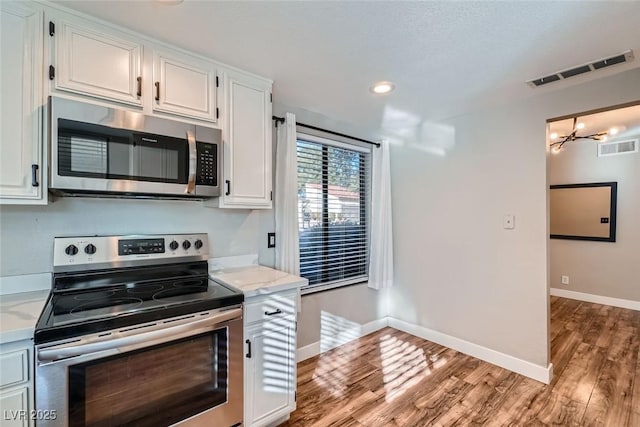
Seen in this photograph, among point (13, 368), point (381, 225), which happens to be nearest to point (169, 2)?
point (13, 368)

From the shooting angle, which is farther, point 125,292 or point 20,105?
point 125,292

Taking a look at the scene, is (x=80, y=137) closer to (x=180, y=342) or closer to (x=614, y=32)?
(x=180, y=342)

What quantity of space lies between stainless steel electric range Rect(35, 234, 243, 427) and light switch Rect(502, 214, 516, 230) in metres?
2.37

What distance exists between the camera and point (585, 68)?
201 cm

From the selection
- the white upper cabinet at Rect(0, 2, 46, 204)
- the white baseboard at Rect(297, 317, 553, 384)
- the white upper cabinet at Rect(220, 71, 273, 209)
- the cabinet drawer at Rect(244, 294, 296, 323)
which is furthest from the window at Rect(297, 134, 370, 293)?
the white upper cabinet at Rect(0, 2, 46, 204)

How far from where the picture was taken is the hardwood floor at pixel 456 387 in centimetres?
203

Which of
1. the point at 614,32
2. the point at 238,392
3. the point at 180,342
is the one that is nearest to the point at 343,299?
the point at 238,392

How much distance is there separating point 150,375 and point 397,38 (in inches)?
83.2

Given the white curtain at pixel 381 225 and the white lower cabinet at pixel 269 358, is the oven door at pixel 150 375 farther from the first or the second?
the white curtain at pixel 381 225

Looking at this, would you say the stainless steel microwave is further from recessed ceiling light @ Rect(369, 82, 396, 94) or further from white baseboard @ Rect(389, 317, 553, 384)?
white baseboard @ Rect(389, 317, 553, 384)

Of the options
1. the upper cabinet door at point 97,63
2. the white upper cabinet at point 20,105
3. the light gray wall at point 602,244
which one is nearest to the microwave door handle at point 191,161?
the upper cabinet door at point 97,63

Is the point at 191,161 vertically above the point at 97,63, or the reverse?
the point at 97,63

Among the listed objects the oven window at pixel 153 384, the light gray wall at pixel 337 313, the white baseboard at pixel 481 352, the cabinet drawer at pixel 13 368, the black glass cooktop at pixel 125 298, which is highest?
the black glass cooktop at pixel 125 298

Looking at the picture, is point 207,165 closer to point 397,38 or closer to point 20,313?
point 20,313
